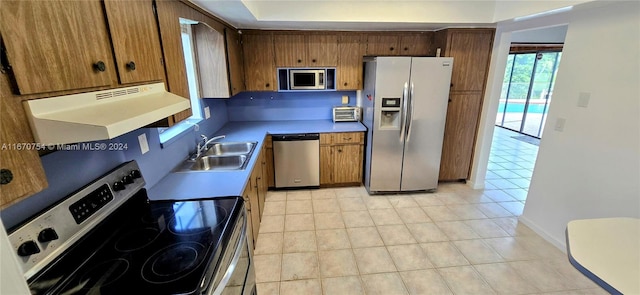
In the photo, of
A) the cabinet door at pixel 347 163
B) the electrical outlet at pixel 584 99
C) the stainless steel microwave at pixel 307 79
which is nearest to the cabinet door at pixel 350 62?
the stainless steel microwave at pixel 307 79

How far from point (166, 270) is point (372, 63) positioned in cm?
288

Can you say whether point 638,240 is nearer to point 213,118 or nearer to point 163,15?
point 163,15

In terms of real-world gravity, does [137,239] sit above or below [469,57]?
below

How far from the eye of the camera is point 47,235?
3.35 feet

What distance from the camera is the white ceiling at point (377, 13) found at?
2737mm

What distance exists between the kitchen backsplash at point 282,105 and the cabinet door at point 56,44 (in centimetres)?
284

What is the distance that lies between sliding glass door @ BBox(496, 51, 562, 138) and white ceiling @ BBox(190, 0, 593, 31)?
3679 millimetres

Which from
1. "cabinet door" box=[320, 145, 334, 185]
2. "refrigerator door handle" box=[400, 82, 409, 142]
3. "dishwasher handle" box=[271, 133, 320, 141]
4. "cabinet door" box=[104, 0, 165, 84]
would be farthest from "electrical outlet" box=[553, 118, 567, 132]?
"cabinet door" box=[104, 0, 165, 84]

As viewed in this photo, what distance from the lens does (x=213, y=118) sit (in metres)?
3.24

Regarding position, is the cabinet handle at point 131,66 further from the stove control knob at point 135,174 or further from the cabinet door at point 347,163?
the cabinet door at point 347,163

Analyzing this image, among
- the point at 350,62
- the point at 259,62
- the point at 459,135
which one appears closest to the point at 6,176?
the point at 259,62

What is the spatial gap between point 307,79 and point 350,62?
60 cm

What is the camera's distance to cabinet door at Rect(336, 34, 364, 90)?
3447 millimetres

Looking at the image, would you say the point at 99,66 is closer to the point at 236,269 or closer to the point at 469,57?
the point at 236,269
